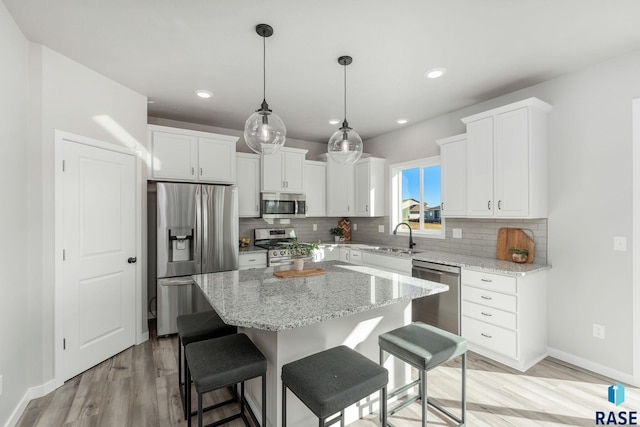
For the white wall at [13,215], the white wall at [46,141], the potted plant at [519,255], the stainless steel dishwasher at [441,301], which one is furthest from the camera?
the stainless steel dishwasher at [441,301]

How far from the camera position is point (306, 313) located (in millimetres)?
1501

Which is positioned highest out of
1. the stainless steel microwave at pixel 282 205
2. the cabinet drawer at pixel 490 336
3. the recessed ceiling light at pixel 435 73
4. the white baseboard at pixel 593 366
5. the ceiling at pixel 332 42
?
the ceiling at pixel 332 42

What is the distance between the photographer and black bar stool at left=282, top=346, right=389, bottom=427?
1.34m

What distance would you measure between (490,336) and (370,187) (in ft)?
8.64

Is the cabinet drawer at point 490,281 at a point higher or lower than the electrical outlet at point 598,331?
higher

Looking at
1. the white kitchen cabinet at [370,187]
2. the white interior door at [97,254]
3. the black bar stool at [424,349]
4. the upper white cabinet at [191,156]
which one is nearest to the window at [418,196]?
the white kitchen cabinet at [370,187]

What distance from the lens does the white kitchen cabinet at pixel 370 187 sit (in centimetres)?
480

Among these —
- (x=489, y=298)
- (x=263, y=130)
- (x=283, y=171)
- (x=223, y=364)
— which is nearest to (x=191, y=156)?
(x=283, y=171)

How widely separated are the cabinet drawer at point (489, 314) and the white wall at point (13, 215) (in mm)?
3637

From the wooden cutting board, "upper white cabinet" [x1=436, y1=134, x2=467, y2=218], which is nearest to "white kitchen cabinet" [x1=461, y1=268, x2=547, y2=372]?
the wooden cutting board

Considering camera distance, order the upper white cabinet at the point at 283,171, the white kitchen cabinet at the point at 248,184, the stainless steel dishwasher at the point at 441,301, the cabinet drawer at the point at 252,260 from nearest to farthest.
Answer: the stainless steel dishwasher at the point at 441,301 < the cabinet drawer at the point at 252,260 < the white kitchen cabinet at the point at 248,184 < the upper white cabinet at the point at 283,171

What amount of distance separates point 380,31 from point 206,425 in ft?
9.46

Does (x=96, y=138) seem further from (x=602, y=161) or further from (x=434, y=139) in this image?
(x=602, y=161)

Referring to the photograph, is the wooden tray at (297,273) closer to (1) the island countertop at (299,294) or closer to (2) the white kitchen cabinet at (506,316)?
(1) the island countertop at (299,294)
